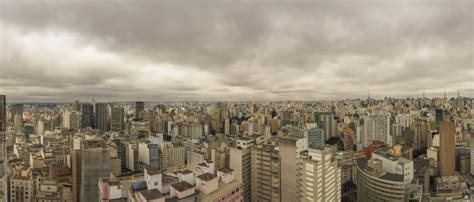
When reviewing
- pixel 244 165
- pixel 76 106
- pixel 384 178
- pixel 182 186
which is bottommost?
pixel 384 178

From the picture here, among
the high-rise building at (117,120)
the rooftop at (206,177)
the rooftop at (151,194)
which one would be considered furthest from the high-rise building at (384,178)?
the high-rise building at (117,120)

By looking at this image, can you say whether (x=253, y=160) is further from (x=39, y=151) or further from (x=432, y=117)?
(x=432, y=117)

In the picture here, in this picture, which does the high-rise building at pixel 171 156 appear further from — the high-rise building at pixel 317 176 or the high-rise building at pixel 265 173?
the high-rise building at pixel 317 176

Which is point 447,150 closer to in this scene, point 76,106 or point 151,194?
point 151,194

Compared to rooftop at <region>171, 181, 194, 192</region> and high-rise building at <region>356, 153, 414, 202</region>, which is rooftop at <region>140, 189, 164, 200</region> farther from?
high-rise building at <region>356, 153, 414, 202</region>

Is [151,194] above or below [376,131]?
above

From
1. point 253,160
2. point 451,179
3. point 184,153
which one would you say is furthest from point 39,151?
point 451,179

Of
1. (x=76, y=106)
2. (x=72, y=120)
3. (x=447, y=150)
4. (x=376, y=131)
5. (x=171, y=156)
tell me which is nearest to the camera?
(x=447, y=150)

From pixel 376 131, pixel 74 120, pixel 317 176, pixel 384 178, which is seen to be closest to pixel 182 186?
pixel 317 176
